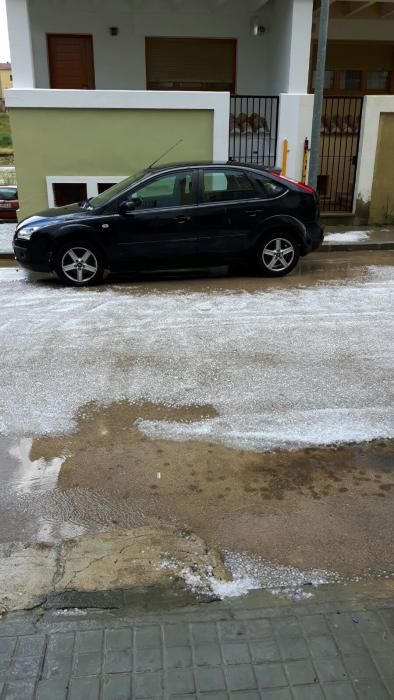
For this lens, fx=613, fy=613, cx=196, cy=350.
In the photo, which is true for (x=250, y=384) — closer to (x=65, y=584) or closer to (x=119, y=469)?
(x=119, y=469)

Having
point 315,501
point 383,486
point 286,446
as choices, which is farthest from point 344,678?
point 286,446

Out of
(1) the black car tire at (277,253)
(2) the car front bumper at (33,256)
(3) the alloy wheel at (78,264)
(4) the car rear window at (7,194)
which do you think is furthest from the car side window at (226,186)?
(4) the car rear window at (7,194)

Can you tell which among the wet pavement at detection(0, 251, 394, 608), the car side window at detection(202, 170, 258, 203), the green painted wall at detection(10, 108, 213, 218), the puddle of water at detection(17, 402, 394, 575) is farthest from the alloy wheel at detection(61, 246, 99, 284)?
the green painted wall at detection(10, 108, 213, 218)

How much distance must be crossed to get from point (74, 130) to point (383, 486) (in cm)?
1017

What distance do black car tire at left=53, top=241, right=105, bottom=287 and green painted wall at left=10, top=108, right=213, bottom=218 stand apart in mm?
4477

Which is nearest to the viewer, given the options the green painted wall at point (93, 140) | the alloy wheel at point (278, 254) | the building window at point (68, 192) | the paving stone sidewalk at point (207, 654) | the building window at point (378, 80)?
the paving stone sidewalk at point (207, 654)

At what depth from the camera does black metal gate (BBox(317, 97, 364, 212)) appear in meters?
13.9

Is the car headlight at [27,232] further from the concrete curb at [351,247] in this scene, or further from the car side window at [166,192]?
the concrete curb at [351,247]

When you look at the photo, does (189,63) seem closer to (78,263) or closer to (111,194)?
(111,194)

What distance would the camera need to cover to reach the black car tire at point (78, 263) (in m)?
8.18

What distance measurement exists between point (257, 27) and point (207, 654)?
14.1 m

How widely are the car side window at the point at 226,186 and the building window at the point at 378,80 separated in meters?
9.40

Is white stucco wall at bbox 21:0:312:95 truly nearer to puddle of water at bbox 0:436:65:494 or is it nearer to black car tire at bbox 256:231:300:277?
black car tire at bbox 256:231:300:277

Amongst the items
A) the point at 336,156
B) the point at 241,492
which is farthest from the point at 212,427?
the point at 336,156
